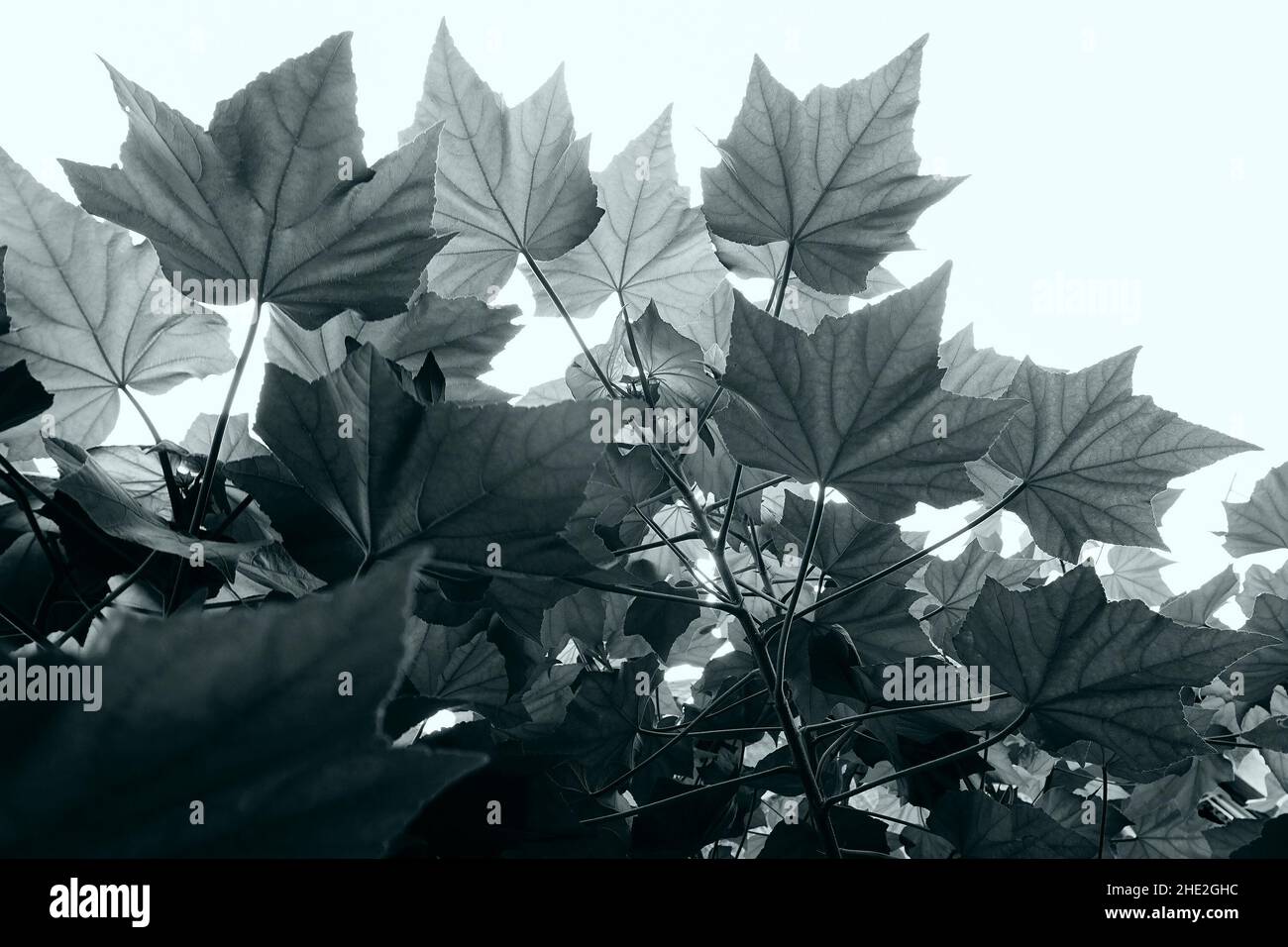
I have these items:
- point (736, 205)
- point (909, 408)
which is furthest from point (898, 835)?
point (736, 205)

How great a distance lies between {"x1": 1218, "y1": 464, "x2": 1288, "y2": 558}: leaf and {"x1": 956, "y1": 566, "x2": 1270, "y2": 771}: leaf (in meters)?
0.57

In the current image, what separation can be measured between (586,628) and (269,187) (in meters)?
0.43

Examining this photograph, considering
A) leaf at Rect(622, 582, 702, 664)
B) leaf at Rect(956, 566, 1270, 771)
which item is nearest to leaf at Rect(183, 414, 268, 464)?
leaf at Rect(622, 582, 702, 664)

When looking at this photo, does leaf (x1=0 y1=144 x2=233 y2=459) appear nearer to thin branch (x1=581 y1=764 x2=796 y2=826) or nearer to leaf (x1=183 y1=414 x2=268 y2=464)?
leaf (x1=183 y1=414 x2=268 y2=464)

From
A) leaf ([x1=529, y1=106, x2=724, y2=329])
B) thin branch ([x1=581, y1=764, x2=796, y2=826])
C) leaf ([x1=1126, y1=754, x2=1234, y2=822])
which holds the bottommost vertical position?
leaf ([x1=1126, y1=754, x2=1234, y2=822])

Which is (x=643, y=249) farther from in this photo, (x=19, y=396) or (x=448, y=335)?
(x=19, y=396)

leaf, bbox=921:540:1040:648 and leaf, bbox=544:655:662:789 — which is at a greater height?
leaf, bbox=921:540:1040:648

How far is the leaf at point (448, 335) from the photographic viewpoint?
0.63 metres

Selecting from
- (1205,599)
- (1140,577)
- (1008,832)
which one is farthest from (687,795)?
(1140,577)

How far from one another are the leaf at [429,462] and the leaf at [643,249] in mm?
429

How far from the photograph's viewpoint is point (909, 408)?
0.56 meters

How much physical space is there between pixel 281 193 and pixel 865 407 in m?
0.39

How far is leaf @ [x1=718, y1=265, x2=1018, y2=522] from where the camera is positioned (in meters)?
0.54
